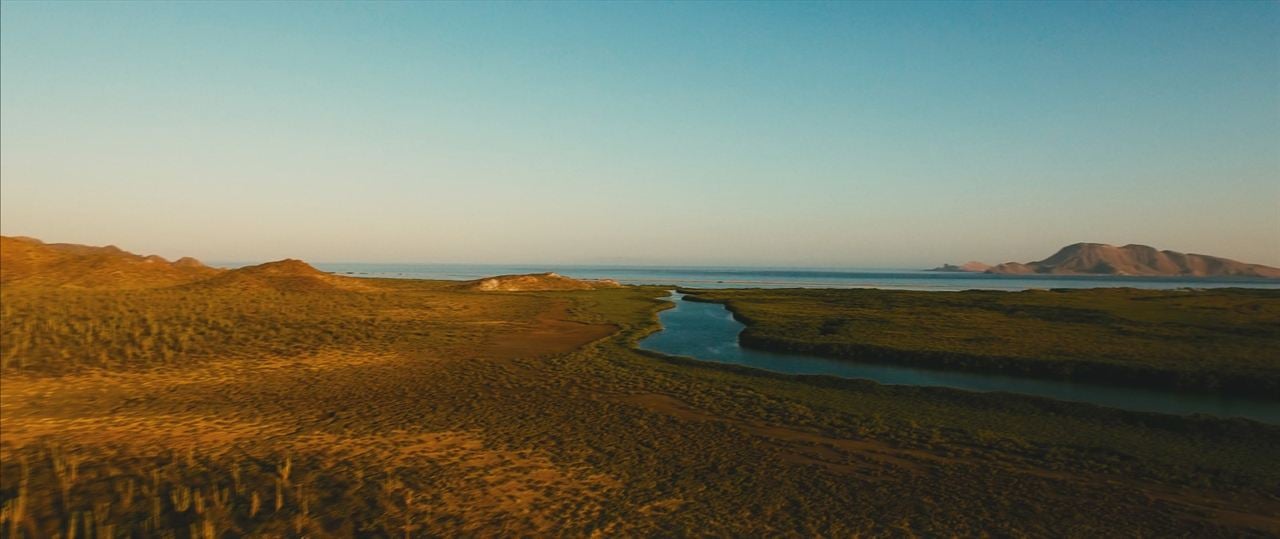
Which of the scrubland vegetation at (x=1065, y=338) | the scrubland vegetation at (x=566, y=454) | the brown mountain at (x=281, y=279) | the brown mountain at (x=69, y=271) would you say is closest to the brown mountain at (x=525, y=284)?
the brown mountain at (x=281, y=279)

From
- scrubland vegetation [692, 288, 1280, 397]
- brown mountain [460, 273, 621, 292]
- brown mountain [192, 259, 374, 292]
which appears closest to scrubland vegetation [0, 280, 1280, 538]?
scrubland vegetation [692, 288, 1280, 397]

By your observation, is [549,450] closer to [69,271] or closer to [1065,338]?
[1065,338]

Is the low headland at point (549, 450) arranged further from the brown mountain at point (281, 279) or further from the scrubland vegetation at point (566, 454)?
the brown mountain at point (281, 279)

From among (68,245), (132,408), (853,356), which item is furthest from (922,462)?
(68,245)

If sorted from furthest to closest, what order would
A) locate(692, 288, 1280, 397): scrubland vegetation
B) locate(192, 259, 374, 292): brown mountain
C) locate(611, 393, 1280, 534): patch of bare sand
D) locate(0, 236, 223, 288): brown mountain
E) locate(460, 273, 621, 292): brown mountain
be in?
locate(460, 273, 621, 292): brown mountain, locate(192, 259, 374, 292): brown mountain, locate(0, 236, 223, 288): brown mountain, locate(692, 288, 1280, 397): scrubland vegetation, locate(611, 393, 1280, 534): patch of bare sand

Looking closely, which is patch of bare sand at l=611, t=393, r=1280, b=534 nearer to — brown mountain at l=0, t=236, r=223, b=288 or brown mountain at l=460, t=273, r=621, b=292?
brown mountain at l=0, t=236, r=223, b=288

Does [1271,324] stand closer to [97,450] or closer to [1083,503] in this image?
[1083,503]
